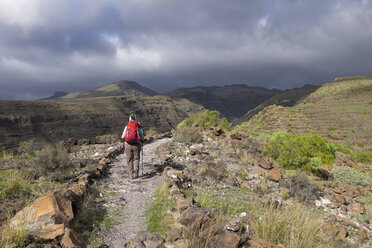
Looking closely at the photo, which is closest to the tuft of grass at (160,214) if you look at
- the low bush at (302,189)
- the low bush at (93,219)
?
the low bush at (93,219)

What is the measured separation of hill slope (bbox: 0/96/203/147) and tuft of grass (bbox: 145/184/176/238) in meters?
44.3

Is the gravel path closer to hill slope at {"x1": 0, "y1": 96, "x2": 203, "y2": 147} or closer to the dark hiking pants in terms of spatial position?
the dark hiking pants

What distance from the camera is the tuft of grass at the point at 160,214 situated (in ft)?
13.2

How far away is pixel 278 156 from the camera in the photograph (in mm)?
12203

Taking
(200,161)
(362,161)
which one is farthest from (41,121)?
(362,161)

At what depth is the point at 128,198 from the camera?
5.66 metres

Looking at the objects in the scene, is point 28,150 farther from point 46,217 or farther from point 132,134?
point 46,217

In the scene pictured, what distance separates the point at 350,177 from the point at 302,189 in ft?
13.4

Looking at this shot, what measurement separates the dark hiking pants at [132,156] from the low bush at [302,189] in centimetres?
593

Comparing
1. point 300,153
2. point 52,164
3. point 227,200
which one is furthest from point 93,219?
point 300,153

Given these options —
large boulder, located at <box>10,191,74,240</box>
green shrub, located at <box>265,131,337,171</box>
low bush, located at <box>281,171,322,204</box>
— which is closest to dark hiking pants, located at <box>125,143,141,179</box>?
large boulder, located at <box>10,191,74,240</box>

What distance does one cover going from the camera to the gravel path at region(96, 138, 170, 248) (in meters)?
3.80

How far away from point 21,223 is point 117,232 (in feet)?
5.07

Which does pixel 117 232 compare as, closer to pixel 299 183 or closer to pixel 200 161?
pixel 200 161
